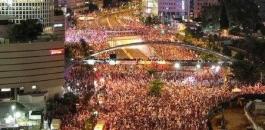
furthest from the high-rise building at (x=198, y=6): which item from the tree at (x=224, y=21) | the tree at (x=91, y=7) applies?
the tree at (x=91, y=7)

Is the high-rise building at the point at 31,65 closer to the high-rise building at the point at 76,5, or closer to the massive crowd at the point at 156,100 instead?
the massive crowd at the point at 156,100

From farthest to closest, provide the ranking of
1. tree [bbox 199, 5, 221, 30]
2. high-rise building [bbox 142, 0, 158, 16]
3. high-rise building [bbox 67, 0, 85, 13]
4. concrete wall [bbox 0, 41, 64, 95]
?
high-rise building [bbox 142, 0, 158, 16] < high-rise building [bbox 67, 0, 85, 13] < tree [bbox 199, 5, 221, 30] < concrete wall [bbox 0, 41, 64, 95]

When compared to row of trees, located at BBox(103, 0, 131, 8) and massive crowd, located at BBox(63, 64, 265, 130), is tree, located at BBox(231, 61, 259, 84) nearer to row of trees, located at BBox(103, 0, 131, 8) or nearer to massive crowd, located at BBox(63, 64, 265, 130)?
massive crowd, located at BBox(63, 64, 265, 130)

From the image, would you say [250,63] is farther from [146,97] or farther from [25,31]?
[25,31]

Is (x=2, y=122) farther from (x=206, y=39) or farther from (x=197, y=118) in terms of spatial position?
(x=206, y=39)

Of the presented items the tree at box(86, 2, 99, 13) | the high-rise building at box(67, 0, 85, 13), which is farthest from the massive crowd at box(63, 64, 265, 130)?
the tree at box(86, 2, 99, 13)

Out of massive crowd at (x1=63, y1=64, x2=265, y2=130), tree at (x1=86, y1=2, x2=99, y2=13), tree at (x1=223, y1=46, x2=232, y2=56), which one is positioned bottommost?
massive crowd at (x1=63, y1=64, x2=265, y2=130)

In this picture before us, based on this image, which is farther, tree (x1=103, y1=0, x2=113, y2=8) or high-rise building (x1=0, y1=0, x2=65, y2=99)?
tree (x1=103, y1=0, x2=113, y2=8)
